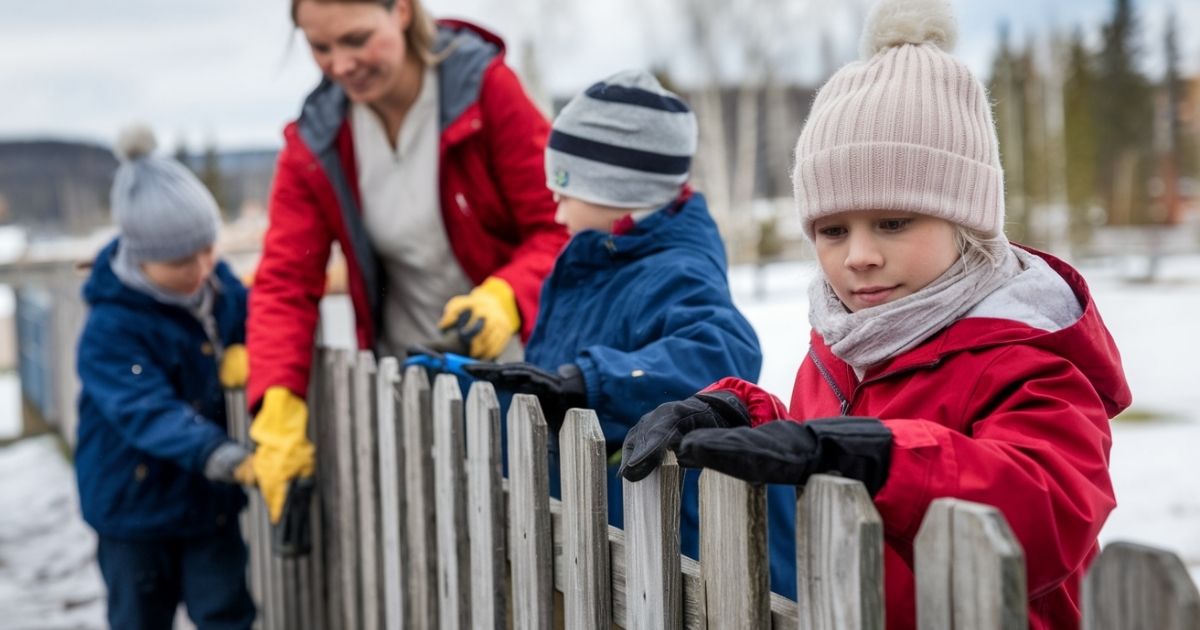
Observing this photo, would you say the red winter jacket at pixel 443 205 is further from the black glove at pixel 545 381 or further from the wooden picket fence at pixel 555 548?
the black glove at pixel 545 381

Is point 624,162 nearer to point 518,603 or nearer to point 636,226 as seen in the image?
point 636,226

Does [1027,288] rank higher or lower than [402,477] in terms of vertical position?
higher

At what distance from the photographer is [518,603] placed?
7.51ft

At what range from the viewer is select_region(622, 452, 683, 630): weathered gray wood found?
174cm

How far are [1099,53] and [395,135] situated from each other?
119ft

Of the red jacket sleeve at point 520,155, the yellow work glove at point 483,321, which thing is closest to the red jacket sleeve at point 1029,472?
the yellow work glove at point 483,321

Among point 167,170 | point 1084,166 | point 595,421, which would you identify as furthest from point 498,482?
point 1084,166

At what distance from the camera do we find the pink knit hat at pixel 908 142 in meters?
1.53

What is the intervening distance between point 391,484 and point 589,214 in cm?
96

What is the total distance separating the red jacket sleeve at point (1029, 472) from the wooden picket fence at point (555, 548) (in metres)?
0.06

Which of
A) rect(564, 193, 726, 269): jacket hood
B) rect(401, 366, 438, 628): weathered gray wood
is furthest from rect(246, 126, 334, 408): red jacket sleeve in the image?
rect(564, 193, 726, 269): jacket hood

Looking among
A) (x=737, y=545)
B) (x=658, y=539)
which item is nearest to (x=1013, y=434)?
(x=737, y=545)

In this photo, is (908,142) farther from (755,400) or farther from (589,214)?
(589,214)

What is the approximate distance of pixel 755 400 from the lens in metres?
1.70
